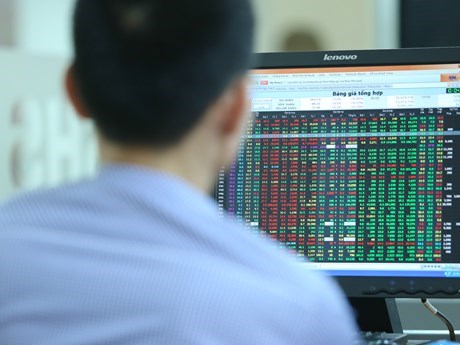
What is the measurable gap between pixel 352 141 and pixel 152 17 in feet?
2.54

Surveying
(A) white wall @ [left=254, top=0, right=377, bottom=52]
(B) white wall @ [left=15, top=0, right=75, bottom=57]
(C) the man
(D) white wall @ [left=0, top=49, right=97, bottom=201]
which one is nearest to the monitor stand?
(C) the man

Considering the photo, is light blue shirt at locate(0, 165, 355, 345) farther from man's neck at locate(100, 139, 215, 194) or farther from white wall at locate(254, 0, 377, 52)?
white wall at locate(254, 0, 377, 52)

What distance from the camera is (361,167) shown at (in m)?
1.31

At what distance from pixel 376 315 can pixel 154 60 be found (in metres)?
0.87

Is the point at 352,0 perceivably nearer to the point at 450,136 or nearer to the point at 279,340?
the point at 450,136

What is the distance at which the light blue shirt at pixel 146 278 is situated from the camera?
0.55 metres

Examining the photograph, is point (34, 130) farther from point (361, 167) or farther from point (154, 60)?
point (154, 60)

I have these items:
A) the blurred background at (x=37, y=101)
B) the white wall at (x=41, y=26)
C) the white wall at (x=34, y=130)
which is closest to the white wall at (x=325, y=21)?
the blurred background at (x=37, y=101)

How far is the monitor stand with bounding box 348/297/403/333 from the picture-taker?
4.40ft

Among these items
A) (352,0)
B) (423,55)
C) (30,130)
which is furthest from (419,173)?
(352,0)

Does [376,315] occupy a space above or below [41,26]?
below

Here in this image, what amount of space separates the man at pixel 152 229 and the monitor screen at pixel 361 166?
69 centimetres

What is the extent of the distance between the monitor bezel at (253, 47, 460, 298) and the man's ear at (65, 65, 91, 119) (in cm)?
71

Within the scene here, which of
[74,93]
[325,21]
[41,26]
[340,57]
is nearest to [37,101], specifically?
[41,26]
